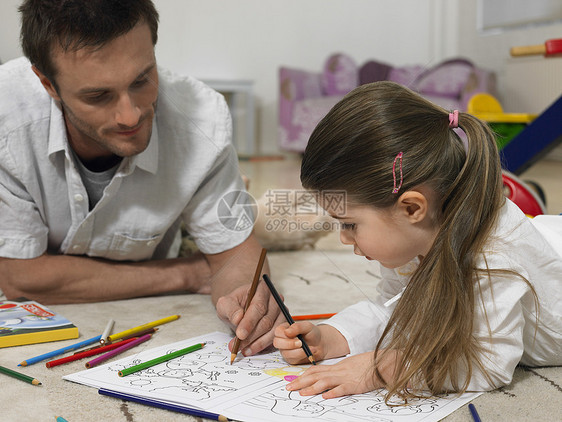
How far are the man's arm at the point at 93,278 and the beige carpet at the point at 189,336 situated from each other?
21mm

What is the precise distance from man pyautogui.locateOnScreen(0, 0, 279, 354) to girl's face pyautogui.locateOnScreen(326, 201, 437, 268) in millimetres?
222

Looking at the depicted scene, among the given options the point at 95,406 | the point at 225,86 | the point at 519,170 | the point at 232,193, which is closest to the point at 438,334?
the point at 95,406

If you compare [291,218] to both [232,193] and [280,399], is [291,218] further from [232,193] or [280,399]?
[280,399]

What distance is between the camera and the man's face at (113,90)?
0.97m

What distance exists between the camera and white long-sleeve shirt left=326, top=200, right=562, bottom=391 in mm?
752

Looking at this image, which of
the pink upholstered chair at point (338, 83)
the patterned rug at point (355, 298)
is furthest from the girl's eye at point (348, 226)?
the pink upholstered chair at point (338, 83)

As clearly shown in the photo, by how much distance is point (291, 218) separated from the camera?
1.17 meters

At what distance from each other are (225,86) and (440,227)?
384 cm

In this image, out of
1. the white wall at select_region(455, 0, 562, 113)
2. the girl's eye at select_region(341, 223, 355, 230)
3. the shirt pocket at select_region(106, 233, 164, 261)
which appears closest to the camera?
the girl's eye at select_region(341, 223, 355, 230)

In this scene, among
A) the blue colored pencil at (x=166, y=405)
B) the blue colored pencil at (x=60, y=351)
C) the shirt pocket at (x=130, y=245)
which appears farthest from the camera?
the shirt pocket at (x=130, y=245)

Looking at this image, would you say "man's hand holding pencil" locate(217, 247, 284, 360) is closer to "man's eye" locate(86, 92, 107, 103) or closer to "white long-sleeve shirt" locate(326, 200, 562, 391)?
"white long-sleeve shirt" locate(326, 200, 562, 391)

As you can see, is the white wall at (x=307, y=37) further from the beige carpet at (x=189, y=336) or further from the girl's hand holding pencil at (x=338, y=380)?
the girl's hand holding pencil at (x=338, y=380)

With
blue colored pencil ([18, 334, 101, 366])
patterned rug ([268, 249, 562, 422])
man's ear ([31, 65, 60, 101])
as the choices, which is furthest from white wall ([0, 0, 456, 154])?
blue colored pencil ([18, 334, 101, 366])

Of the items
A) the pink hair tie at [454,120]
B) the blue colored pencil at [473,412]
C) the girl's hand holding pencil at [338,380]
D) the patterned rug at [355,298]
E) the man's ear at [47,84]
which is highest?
the man's ear at [47,84]
